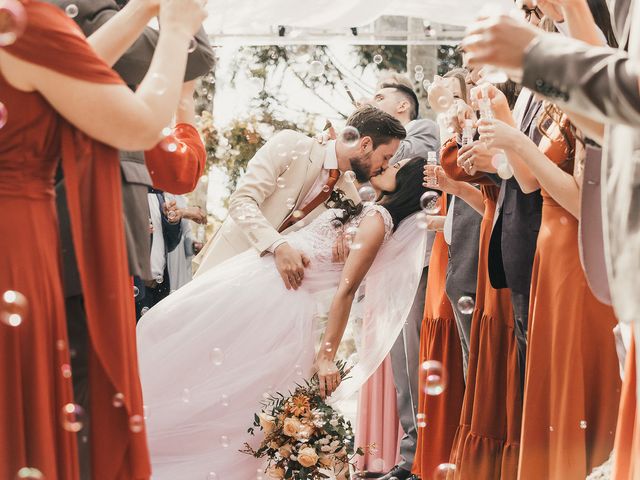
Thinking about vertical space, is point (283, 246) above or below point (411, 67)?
below

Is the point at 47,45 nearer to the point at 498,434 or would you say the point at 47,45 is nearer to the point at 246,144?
the point at 498,434

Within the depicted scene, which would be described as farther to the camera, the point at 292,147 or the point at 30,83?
the point at 292,147

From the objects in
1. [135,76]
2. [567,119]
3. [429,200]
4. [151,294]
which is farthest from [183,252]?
[567,119]

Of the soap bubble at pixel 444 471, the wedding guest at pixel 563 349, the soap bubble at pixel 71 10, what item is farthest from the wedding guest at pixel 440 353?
the soap bubble at pixel 71 10

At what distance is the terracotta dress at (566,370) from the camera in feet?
9.11

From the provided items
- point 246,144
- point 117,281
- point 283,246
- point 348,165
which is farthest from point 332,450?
point 246,144

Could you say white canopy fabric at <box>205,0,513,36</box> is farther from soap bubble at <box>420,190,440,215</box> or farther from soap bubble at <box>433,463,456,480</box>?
soap bubble at <box>433,463,456,480</box>

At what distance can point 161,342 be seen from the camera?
3883 millimetres

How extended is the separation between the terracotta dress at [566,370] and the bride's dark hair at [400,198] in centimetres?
143

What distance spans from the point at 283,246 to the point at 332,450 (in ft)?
3.02

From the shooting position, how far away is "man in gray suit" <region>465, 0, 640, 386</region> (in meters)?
1.56

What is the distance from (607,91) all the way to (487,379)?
2.14 meters

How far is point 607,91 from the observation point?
155 centimetres

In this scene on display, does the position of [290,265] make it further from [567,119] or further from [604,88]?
[604,88]
